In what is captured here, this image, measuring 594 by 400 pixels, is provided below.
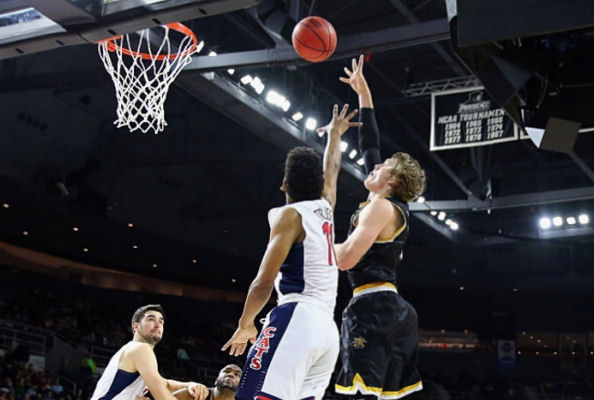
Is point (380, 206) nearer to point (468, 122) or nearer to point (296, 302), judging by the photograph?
point (296, 302)

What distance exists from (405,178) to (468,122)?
898 cm

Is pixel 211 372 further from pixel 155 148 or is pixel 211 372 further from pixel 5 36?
pixel 5 36

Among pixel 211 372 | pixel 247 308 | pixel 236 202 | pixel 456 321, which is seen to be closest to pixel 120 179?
pixel 236 202

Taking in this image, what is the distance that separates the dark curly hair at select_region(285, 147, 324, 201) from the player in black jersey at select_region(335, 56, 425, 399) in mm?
404

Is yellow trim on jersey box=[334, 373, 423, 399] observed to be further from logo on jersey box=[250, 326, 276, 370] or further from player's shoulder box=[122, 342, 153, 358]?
player's shoulder box=[122, 342, 153, 358]

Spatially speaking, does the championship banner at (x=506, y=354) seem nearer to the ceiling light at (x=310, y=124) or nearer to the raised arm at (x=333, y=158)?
the ceiling light at (x=310, y=124)

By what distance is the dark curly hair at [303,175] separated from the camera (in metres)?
3.57

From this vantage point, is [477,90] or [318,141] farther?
[318,141]

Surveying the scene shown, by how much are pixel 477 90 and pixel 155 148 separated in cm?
972

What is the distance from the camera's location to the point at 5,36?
299 inches

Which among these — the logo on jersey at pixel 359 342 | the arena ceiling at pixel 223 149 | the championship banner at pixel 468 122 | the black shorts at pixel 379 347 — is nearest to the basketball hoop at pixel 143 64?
the arena ceiling at pixel 223 149

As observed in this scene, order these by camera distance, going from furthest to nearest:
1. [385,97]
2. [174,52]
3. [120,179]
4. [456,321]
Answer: [456,321]
[120,179]
[385,97]
[174,52]

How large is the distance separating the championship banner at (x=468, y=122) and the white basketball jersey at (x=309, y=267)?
9.38 meters

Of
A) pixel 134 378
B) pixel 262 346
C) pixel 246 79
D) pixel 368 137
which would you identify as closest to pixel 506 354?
pixel 246 79
